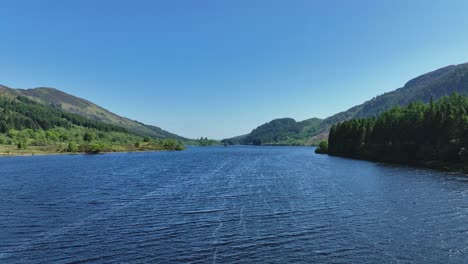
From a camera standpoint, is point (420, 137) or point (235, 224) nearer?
point (235, 224)

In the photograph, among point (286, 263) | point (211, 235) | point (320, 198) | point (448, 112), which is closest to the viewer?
point (286, 263)

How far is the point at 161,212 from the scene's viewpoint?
45.8m

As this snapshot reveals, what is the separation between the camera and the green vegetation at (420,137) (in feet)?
346

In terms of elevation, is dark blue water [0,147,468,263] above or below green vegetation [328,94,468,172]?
below

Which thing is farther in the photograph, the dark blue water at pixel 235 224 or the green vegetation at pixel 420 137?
the green vegetation at pixel 420 137

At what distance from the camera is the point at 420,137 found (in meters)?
127

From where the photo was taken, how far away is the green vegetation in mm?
105369

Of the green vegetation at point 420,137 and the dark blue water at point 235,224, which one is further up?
the green vegetation at point 420,137

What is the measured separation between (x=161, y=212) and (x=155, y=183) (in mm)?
32327

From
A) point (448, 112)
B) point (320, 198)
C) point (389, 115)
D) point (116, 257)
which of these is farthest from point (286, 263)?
point (389, 115)

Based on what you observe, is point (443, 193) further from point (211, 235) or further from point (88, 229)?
point (88, 229)

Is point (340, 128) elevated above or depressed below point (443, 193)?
above

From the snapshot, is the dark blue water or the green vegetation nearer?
the dark blue water

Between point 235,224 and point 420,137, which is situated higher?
point 420,137
